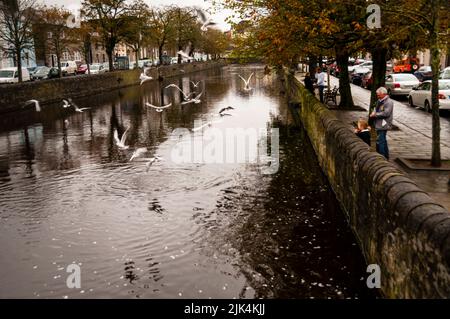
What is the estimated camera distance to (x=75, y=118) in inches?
1072

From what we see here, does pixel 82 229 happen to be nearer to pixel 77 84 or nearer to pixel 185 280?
pixel 185 280

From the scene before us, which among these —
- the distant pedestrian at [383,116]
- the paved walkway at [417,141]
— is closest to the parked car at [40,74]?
the paved walkway at [417,141]

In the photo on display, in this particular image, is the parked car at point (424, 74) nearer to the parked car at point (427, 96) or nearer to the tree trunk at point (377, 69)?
the parked car at point (427, 96)

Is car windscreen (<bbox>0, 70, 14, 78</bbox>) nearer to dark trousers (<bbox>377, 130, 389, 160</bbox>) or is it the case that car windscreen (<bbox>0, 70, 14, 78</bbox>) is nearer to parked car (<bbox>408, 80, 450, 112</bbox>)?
parked car (<bbox>408, 80, 450, 112</bbox>)

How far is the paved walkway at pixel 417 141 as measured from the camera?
990 centimetres

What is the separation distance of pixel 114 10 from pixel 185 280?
170 feet

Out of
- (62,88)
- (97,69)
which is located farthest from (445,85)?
(97,69)

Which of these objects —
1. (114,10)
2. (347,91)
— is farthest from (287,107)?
(114,10)

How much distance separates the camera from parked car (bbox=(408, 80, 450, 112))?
2042 cm

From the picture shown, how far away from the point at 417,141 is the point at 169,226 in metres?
9.00

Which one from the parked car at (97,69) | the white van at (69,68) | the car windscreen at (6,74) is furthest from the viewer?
the white van at (69,68)

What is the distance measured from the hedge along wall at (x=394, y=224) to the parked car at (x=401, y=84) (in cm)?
2035

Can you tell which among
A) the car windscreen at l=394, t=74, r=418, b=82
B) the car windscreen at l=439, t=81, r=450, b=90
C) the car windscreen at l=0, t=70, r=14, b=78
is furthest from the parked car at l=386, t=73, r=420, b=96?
the car windscreen at l=0, t=70, r=14, b=78

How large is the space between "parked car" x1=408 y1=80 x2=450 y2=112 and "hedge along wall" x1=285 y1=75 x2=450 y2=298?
12.1 metres
